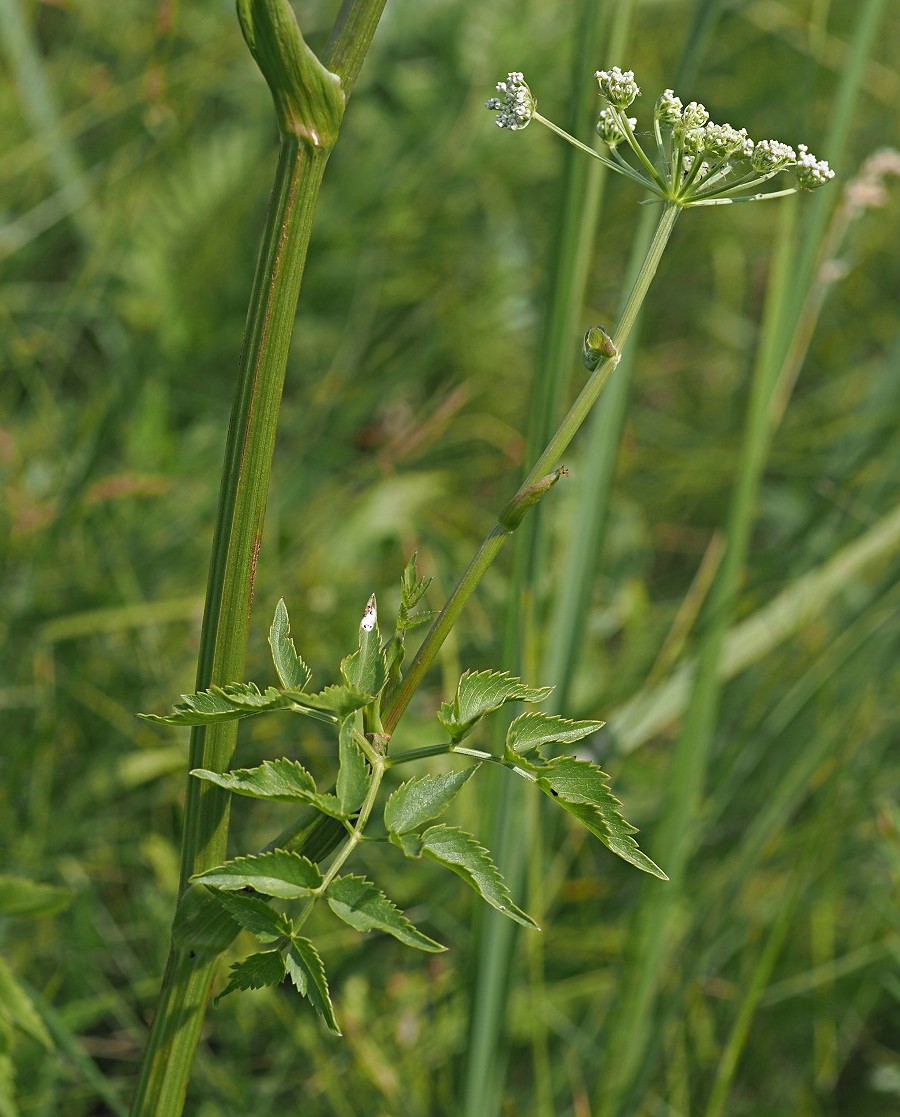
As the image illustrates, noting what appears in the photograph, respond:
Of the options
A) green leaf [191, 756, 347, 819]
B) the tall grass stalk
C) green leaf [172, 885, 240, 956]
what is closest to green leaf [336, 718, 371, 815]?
green leaf [191, 756, 347, 819]

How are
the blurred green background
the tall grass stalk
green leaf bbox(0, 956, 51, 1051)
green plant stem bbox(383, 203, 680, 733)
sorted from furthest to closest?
the blurred green background → the tall grass stalk → green leaf bbox(0, 956, 51, 1051) → green plant stem bbox(383, 203, 680, 733)

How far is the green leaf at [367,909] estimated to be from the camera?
0.69 metres

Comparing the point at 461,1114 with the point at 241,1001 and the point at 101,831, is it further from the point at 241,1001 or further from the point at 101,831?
the point at 101,831

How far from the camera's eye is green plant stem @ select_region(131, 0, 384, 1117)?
0.66 meters

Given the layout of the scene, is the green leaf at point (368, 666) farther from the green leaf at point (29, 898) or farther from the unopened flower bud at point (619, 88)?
the green leaf at point (29, 898)

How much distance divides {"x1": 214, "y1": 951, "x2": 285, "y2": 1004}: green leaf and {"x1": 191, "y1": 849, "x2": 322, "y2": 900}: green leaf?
0.13ft

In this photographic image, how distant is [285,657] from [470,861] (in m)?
0.17

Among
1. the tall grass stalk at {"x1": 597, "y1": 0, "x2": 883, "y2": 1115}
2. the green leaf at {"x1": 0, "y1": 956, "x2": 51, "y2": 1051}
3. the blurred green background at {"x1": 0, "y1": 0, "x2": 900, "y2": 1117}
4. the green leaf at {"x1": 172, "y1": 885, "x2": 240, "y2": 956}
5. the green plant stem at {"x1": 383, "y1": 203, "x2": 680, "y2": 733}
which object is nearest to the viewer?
the green plant stem at {"x1": 383, "y1": 203, "x2": 680, "y2": 733}

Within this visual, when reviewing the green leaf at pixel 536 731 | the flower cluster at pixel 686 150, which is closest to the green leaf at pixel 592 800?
the green leaf at pixel 536 731

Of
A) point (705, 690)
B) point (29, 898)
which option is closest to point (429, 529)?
point (705, 690)

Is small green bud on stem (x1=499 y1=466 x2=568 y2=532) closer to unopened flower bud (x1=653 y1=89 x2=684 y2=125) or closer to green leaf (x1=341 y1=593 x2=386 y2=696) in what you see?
green leaf (x1=341 y1=593 x2=386 y2=696)

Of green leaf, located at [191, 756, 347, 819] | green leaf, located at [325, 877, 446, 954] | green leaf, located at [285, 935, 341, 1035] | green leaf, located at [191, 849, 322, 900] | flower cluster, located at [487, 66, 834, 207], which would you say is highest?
flower cluster, located at [487, 66, 834, 207]

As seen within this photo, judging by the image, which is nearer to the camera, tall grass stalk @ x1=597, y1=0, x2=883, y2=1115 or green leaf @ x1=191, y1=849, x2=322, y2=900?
green leaf @ x1=191, y1=849, x2=322, y2=900

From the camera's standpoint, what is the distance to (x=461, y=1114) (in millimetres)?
1270
